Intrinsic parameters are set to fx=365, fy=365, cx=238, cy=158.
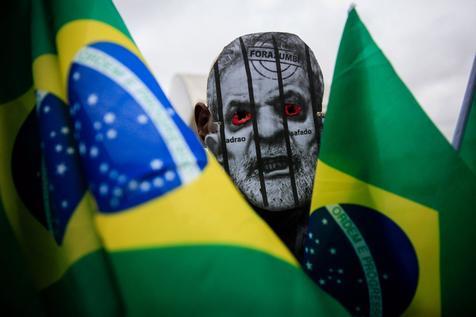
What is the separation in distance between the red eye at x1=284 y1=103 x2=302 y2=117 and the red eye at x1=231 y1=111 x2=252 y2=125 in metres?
0.12

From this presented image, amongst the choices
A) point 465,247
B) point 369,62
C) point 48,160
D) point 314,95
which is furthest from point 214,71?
point 465,247

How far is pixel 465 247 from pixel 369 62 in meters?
0.39

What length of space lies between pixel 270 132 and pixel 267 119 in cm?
4

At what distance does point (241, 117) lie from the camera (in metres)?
1.24

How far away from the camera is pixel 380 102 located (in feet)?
2.37

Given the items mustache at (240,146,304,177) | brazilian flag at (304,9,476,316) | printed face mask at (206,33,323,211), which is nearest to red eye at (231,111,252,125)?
printed face mask at (206,33,323,211)

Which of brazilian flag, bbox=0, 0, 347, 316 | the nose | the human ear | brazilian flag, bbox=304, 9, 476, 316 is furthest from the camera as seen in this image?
the human ear

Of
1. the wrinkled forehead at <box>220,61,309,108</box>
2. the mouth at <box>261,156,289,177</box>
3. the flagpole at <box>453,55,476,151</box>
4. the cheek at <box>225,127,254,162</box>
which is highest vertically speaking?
the wrinkled forehead at <box>220,61,309,108</box>

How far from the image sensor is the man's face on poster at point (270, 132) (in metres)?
1.21

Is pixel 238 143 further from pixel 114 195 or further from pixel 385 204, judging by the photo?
pixel 114 195

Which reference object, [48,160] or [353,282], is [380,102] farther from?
[48,160]

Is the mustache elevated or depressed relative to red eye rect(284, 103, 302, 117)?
depressed

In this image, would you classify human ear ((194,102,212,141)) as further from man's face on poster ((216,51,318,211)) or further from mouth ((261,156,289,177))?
mouth ((261,156,289,177))

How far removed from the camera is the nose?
121 cm
